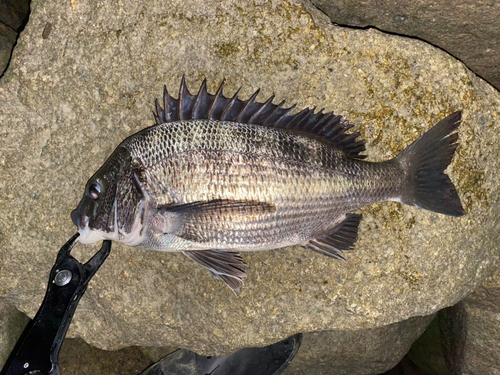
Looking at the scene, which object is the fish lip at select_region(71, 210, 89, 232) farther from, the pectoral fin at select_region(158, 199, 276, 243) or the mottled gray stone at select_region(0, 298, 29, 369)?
the mottled gray stone at select_region(0, 298, 29, 369)

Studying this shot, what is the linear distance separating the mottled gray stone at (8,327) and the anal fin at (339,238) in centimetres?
230

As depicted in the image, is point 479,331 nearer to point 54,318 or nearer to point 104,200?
point 104,200

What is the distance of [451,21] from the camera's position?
2.50 m

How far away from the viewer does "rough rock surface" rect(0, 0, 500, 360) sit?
2.39 meters

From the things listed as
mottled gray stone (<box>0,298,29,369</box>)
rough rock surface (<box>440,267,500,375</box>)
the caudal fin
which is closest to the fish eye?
mottled gray stone (<box>0,298,29,369</box>)

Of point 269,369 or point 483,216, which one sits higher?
point 483,216

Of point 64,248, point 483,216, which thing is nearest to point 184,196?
point 64,248

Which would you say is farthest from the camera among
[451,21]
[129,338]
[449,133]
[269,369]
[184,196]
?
[269,369]

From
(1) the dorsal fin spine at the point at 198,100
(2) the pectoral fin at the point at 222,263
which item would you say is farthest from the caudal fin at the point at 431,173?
(1) the dorsal fin spine at the point at 198,100

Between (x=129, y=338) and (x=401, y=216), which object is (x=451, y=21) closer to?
(x=401, y=216)

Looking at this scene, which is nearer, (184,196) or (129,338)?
(184,196)

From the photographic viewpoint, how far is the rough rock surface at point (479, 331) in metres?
2.97

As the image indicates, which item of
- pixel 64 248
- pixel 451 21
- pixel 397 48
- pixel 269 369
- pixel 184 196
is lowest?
pixel 269 369

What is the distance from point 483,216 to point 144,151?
85.7 inches
